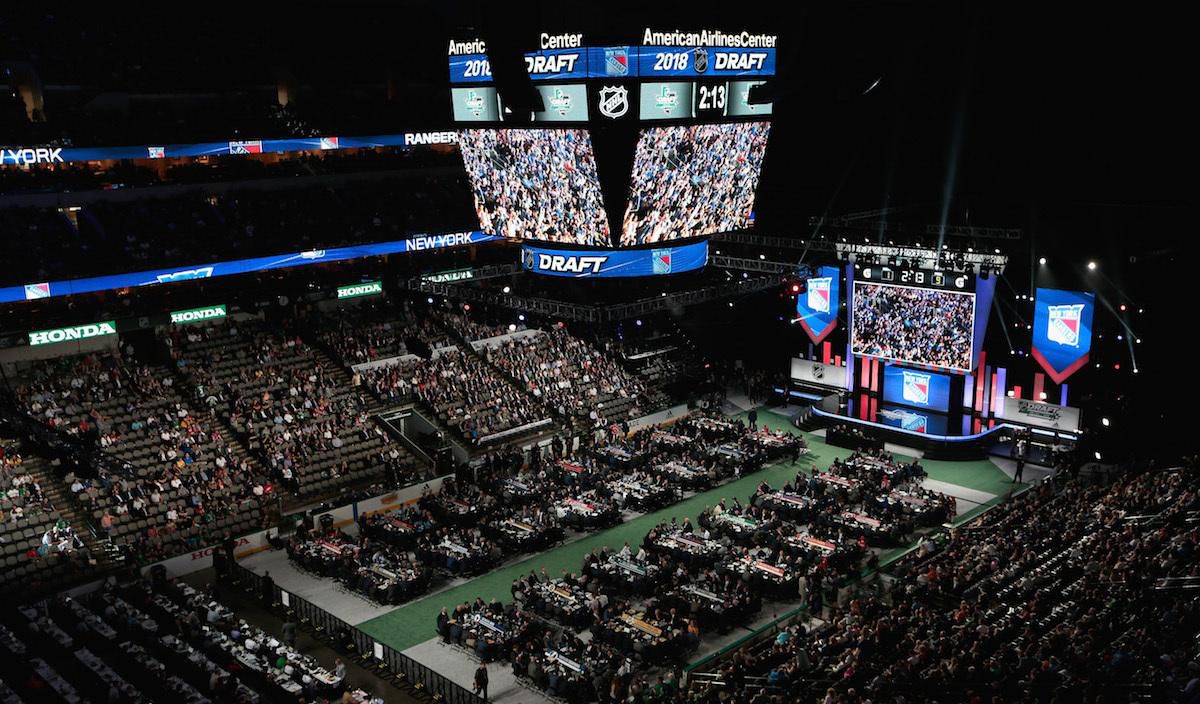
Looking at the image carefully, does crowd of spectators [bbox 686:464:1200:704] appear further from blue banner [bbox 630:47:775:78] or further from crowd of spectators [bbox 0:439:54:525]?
crowd of spectators [bbox 0:439:54:525]

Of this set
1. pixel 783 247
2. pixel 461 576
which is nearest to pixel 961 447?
pixel 783 247

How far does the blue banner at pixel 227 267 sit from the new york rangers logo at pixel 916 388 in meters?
16.1

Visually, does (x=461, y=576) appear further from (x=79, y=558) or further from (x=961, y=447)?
(x=961, y=447)

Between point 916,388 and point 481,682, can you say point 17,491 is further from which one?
point 916,388

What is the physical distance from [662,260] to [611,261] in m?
1.87

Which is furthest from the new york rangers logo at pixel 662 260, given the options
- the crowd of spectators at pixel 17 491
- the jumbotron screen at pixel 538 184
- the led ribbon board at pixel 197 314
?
the crowd of spectators at pixel 17 491

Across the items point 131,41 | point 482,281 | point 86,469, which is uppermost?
point 131,41

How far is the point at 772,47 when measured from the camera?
2836 centimetres

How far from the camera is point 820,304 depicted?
38531 mm

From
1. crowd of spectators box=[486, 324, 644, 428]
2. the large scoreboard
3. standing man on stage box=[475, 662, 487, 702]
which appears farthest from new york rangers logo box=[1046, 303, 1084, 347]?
standing man on stage box=[475, 662, 487, 702]

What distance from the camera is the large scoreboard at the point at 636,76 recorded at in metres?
25.2

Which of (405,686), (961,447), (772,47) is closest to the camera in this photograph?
(405,686)

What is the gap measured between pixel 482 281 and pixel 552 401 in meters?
9.51

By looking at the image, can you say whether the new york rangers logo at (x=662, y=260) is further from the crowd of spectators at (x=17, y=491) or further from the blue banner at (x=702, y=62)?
the crowd of spectators at (x=17, y=491)
